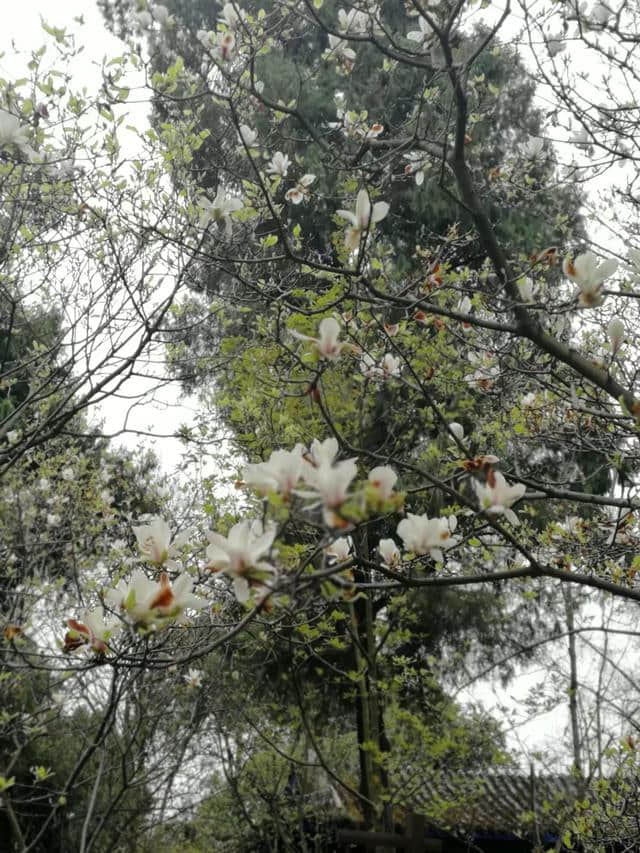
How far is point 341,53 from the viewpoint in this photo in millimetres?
2670

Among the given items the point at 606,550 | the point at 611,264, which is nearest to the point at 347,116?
the point at 611,264

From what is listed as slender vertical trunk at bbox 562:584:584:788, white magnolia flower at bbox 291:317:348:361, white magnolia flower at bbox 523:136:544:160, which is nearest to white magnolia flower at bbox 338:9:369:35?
white magnolia flower at bbox 523:136:544:160

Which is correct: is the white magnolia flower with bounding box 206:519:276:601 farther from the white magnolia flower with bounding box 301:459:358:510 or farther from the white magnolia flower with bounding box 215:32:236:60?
the white magnolia flower with bounding box 215:32:236:60

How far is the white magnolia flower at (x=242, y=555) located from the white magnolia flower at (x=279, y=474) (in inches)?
2.7

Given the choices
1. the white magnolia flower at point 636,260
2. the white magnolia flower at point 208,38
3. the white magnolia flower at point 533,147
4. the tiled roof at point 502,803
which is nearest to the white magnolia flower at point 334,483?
the white magnolia flower at point 636,260

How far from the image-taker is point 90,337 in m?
3.10

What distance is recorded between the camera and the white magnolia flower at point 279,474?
1.04m

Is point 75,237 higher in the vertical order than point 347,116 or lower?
lower

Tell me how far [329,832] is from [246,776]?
126cm

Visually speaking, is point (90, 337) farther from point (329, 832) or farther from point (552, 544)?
point (329, 832)

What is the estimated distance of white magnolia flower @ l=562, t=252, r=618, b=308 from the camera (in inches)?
60.1

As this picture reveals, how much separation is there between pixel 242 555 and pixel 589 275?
3.12ft

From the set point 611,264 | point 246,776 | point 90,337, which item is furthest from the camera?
point 246,776

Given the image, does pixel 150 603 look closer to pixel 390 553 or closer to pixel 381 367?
pixel 390 553
